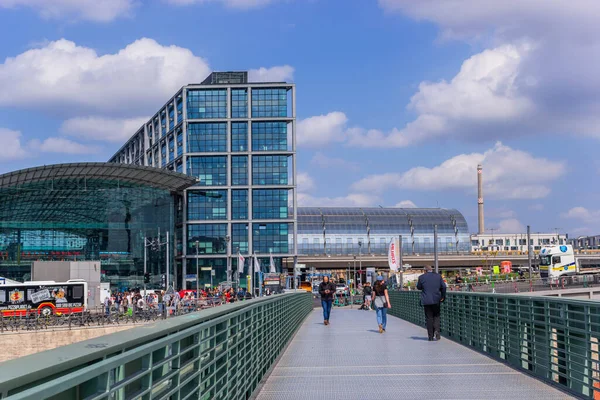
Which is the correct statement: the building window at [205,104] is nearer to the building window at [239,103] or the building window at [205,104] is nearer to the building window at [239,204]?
the building window at [239,103]


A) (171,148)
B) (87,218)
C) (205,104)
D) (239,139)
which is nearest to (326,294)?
(87,218)

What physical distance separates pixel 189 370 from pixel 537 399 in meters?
4.86

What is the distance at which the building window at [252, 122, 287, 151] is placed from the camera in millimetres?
89938

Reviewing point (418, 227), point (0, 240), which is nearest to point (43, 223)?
point (0, 240)

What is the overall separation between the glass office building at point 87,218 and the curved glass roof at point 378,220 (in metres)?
46.8

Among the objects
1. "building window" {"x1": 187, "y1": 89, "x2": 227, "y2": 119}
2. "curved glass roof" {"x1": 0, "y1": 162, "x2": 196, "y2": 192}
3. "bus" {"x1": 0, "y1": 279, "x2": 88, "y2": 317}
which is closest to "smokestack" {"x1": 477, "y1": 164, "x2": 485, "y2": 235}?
"building window" {"x1": 187, "y1": 89, "x2": 227, "y2": 119}

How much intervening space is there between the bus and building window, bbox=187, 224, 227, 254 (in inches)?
1253

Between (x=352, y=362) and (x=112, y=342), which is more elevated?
(x=112, y=342)

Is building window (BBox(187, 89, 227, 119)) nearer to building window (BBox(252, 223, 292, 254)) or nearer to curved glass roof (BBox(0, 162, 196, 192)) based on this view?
curved glass roof (BBox(0, 162, 196, 192))

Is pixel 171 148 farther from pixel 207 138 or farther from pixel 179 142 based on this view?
pixel 207 138

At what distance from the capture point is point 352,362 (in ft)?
43.3

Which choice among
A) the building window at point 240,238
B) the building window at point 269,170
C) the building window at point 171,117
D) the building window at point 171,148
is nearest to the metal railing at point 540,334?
the building window at point 240,238

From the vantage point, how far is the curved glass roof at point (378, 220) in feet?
424

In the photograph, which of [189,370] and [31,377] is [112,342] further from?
[189,370]
